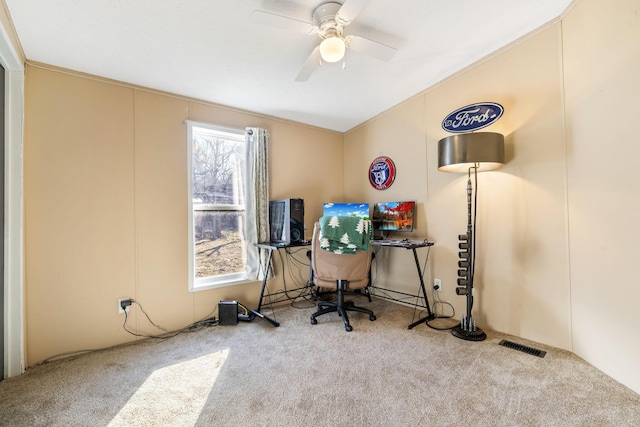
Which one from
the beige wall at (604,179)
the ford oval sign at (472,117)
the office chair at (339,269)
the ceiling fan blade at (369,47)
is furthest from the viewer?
the office chair at (339,269)

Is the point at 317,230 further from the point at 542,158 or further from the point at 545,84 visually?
the point at 545,84

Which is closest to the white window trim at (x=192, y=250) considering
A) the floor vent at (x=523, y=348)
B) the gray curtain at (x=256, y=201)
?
the gray curtain at (x=256, y=201)

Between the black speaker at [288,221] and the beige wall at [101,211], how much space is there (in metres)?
0.84

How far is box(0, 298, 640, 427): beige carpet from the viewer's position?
4.39 ft

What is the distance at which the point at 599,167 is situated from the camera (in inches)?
63.3

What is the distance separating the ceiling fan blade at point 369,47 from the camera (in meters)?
1.66

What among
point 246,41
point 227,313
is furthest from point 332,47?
point 227,313

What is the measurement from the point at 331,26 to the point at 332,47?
134 millimetres

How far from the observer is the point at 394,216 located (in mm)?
2994

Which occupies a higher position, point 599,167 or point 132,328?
point 599,167

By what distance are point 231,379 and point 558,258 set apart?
2406 millimetres

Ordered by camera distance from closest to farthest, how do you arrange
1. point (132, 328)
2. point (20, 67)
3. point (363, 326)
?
point (20, 67) → point (132, 328) → point (363, 326)

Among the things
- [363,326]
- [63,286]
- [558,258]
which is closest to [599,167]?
[558,258]

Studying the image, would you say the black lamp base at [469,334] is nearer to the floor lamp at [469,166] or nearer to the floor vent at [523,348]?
the floor lamp at [469,166]
